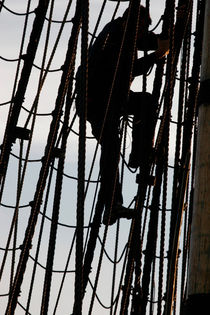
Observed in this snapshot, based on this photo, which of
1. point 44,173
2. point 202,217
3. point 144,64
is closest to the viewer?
point 202,217

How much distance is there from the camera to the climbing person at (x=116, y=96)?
493 cm

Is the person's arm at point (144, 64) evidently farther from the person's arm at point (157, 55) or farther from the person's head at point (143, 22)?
the person's head at point (143, 22)

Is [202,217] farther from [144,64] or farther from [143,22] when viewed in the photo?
[143,22]

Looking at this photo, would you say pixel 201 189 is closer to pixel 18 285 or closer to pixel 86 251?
pixel 18 285

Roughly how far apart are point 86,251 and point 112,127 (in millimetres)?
733

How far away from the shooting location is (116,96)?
5.04 metres

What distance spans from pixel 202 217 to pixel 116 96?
303 centimetres

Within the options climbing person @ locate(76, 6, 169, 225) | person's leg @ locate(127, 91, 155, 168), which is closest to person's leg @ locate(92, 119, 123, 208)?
climbing person @ locate(76, 6, 169, 225)

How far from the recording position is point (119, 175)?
205 inches

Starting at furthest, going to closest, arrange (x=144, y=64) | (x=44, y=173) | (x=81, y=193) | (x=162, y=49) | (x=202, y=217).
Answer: (x=162, y=49) < (x=144, y=64) < (x=44, y=173) < (x=81, y=193) < (x=202, y=217)

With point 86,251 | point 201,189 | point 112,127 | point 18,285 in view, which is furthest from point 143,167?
point 201,189

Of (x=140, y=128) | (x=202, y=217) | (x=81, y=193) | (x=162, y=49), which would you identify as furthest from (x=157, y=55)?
(x=202, y=217)

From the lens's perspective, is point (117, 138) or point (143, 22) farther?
point (143, 22)

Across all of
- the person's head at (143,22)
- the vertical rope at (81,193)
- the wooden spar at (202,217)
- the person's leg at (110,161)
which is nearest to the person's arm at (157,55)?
the person's head at (143,22)
